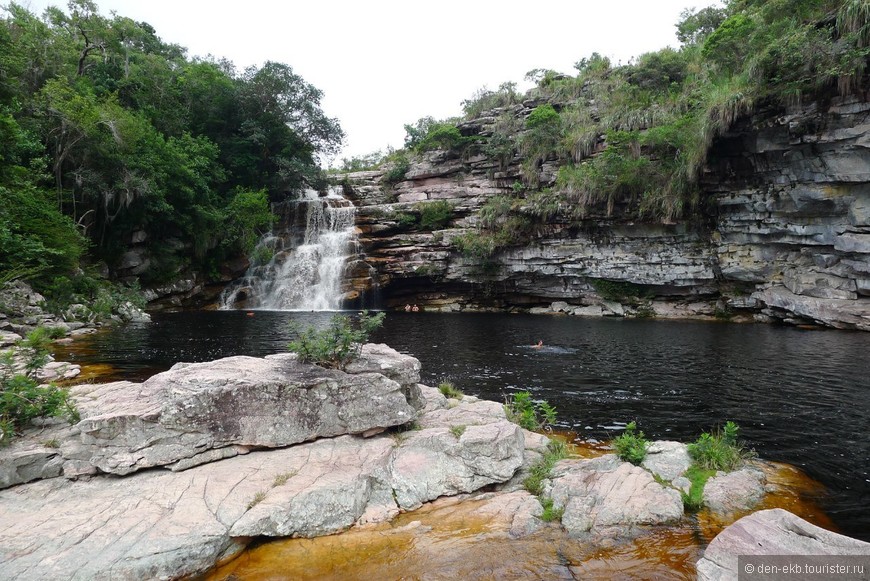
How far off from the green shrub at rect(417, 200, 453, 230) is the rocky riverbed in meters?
27.1

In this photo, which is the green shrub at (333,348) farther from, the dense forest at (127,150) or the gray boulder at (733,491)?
the dense forest at (127,150)

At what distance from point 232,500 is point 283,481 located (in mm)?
549

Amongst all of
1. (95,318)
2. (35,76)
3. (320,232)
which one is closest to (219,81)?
(35,76)

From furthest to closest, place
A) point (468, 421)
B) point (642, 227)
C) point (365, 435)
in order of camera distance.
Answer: point (642, 227) → point (468, 421) → point (365, 435)

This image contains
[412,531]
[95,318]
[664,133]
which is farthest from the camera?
[664,133]

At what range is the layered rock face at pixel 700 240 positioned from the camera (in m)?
20.5

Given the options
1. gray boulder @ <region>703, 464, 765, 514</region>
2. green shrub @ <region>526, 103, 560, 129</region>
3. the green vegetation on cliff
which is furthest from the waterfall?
gray boulder @ <region>703, 464, 765, 514</region>

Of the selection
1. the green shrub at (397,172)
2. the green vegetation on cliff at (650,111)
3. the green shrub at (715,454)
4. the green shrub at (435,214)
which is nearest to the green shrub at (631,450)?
the green shrub at (715,454)

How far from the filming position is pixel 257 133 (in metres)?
33.3

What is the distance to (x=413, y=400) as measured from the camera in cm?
721

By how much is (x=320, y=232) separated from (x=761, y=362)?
2842 centimetres

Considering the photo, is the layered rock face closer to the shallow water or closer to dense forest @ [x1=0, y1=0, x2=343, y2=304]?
dense forest @ [x1=0, y1=0, x2=343, y2=304]

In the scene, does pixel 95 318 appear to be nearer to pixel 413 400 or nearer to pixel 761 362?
pixel 413 400

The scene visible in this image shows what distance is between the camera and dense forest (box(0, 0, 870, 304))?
63.2 feet
